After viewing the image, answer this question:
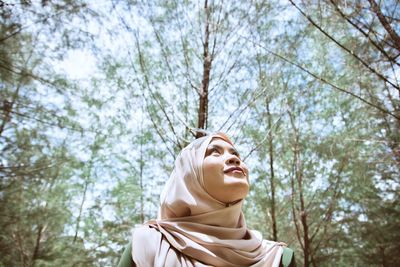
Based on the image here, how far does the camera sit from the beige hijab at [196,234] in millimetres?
928

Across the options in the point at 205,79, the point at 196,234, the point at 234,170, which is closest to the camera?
the point at 196,234

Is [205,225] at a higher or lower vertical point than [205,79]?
lower

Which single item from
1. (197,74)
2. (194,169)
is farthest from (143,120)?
(194,169)

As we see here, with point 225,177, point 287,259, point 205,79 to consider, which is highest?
point 205,79

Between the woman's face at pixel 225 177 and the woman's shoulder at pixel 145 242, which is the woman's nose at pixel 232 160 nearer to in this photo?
the woman's face at pixel 225 177

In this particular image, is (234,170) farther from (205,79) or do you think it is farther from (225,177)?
Result: (205,79)

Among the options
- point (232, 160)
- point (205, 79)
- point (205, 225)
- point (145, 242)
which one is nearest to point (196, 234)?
point (205, 225)

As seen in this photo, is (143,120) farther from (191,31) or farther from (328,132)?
Result: (328,132)

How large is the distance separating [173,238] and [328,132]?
5.07m

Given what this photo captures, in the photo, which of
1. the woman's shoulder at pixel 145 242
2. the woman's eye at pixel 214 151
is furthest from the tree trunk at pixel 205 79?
the woman's shoulder at pixel 145 242

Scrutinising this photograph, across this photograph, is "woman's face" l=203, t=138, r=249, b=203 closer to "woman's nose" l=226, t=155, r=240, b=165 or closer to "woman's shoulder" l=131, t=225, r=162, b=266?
"woman's nose" l=226, t=155, r=240, b=165

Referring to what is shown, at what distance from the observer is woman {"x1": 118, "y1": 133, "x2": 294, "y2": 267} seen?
36.7 inches

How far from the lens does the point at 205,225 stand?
100 centimetres

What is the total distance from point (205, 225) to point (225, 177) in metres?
0.17
